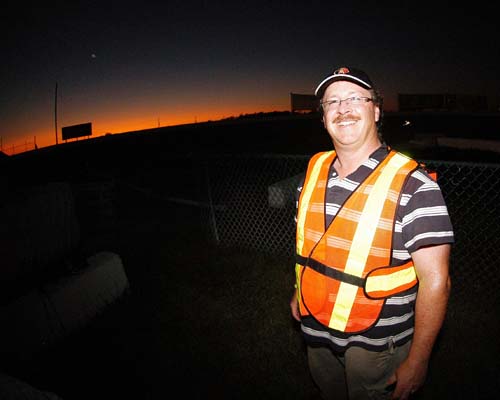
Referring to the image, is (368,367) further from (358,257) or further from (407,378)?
(358,257)

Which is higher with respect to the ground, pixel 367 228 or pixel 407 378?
pixel 367 228

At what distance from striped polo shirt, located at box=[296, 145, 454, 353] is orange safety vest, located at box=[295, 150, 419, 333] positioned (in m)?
0.04

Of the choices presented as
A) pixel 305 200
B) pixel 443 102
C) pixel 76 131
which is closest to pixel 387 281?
pixel 305 200

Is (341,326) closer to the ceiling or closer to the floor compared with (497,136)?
closer to the floor

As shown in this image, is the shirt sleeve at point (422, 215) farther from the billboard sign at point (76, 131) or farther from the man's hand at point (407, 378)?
the billboard sign at point (76, 131)

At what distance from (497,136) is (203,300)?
23328mm

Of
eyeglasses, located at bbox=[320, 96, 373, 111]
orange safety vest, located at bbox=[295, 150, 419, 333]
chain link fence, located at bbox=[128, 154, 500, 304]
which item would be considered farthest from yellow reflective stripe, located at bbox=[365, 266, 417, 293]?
chain link fence, located at bbox=[128, 154, 500, 304]

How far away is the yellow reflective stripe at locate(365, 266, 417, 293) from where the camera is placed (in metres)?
1.54

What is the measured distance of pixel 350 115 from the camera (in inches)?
70.6

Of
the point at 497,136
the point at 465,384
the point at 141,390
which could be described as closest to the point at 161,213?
the point at 141,390

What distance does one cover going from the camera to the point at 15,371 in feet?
9.99

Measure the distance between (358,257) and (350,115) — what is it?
86 cm

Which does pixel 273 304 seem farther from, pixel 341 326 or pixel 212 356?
pixel 341 326

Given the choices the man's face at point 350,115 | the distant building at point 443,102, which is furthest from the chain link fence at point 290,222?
the distant building at point 443,102
